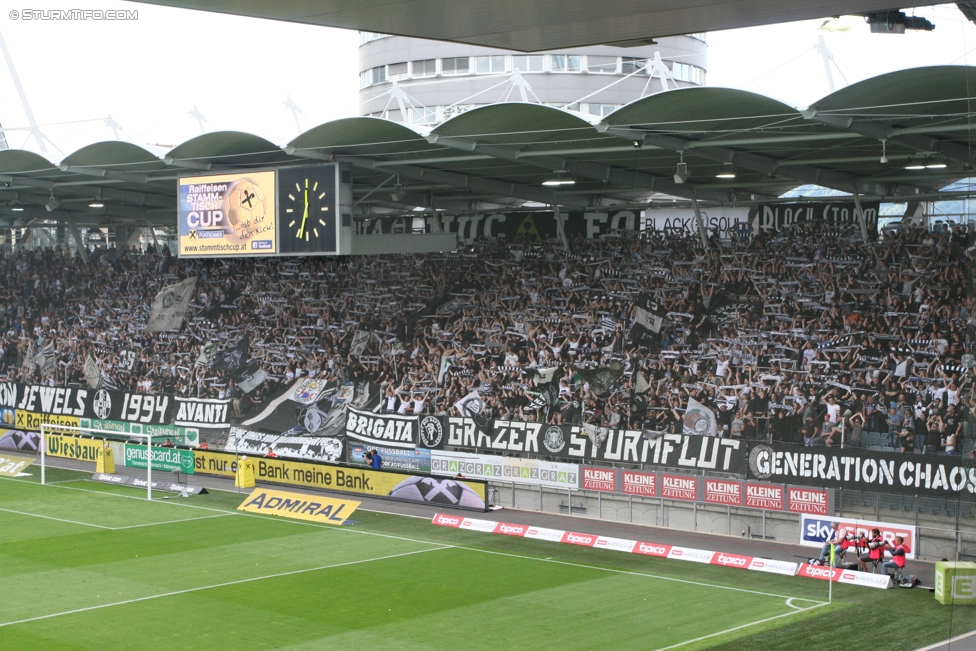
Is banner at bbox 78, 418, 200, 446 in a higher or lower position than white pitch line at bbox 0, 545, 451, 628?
higher

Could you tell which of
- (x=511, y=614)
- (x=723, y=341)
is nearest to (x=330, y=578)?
(x=511, y=614)

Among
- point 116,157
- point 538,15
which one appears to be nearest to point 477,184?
point 116,157

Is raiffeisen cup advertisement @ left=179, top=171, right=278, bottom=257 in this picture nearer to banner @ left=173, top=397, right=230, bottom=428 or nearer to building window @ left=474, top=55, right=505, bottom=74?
banner @ left=173, top=397, right=230, bottom=428

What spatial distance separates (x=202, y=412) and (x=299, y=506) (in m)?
9.57

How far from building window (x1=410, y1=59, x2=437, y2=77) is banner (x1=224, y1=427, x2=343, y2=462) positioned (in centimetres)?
4597

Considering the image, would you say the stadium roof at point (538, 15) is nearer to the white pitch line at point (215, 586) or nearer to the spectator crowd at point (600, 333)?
the white pitch line at point (215, 586)

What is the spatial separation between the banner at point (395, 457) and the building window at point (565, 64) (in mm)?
47078

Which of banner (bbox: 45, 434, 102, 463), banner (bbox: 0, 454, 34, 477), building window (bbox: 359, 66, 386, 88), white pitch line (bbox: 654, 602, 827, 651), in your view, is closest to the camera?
white pitch line (bbox: 654, 602, 827, 651)

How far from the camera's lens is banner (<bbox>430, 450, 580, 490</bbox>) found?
27125mm

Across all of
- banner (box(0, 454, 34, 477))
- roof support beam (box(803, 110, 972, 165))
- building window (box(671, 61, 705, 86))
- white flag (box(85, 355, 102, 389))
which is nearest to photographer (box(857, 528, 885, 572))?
roof support beam (box(803, 110, 972, 165))

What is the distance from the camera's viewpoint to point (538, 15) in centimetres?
757

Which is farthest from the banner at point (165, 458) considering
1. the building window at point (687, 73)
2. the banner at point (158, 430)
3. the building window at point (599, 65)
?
the building window at point (687, 73)

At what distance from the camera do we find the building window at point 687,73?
73.9 metres

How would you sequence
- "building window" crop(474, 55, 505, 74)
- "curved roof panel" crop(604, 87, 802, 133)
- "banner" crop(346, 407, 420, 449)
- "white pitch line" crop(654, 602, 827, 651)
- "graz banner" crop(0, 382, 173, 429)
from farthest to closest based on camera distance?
1. "building window" crop(474, 55, 505, 74)
2. "graz banner" crop(0, 382, 173, 429)
3. "banner" crop(346, 407, 420, 449)
4. "curved roof panel" crop(604, 87, 802, 133)
5. "white pitch line" crop(654, 602, 827, 651)
